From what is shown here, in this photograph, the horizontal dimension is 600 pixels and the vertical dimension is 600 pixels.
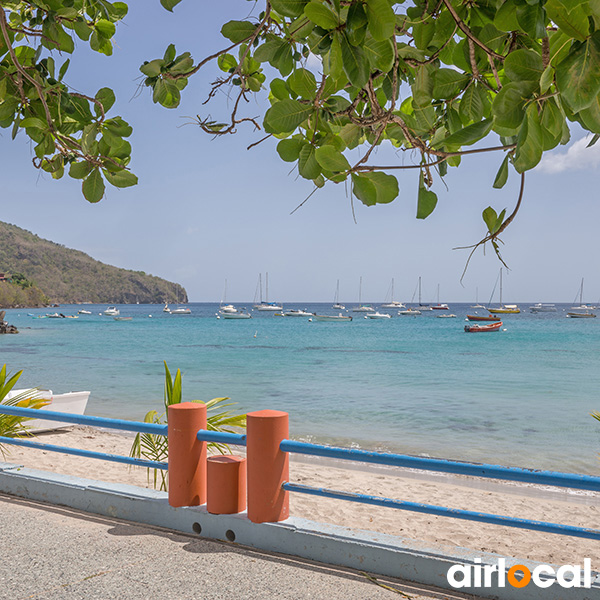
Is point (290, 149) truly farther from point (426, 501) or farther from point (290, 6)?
point (426, 501)

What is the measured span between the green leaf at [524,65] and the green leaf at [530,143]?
0.08 metres

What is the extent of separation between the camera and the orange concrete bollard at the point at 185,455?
436 cm

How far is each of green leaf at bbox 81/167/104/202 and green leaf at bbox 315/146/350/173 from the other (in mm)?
1540

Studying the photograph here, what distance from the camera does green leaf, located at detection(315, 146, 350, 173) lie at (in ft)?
4.99

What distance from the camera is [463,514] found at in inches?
140

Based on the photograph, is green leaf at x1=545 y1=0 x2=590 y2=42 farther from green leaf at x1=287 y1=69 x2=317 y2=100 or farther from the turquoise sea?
the turquoise sea

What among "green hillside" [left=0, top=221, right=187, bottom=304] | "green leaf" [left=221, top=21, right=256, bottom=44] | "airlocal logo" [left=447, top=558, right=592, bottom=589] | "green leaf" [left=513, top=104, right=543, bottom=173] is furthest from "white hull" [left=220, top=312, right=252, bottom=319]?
"green leaf" [left=513, top=104, right=543, bottom=173]

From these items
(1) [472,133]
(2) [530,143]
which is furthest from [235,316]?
(2) [530,143]

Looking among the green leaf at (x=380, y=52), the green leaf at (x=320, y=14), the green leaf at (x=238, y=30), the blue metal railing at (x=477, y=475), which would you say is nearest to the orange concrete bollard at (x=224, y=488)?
the blue metal railing at (x=477, y=475)

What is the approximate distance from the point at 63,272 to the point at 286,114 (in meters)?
168

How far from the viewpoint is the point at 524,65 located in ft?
4.14

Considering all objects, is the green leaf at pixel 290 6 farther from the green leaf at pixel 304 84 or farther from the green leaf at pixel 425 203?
the green leaf at pixel 425 203

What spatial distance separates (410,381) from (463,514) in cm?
2655

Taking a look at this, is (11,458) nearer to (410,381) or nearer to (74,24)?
(74,24)
